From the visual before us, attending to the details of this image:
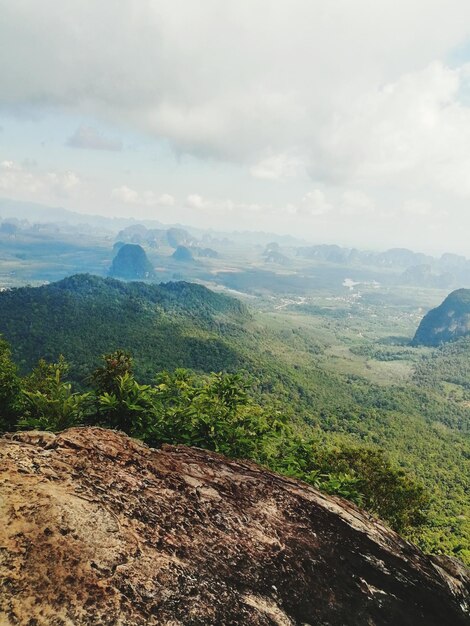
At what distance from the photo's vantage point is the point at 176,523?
6.41 meters

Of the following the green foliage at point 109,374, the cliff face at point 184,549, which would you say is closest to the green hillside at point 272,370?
the cliff face at point 184,549

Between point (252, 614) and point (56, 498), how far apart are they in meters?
3.35

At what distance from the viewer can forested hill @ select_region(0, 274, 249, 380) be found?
83125mm

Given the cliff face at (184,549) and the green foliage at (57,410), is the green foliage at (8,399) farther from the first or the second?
the cliff face at (184,549)

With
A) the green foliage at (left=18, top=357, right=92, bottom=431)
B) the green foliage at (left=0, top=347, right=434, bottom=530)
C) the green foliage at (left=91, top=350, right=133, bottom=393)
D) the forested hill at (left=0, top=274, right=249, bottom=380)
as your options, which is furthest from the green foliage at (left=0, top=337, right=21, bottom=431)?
the forested hill at (left=0, top=274, right=249, bottom=380)

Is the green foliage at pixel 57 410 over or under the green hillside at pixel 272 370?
over

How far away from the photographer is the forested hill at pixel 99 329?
83.1m

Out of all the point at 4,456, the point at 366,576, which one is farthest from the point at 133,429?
the point at 366,576

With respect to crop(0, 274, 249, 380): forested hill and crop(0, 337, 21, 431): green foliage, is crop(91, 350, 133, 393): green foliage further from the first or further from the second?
crop(0, 274, 249, 380): forested hill

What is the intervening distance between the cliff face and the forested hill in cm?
6809

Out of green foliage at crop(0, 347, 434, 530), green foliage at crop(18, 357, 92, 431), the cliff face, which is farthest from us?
green foliage at crop(0, 347, 434, 530)

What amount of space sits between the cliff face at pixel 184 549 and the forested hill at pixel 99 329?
223ft

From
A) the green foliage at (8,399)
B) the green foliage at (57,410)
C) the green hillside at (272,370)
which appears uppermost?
the green foliage at (57,410)

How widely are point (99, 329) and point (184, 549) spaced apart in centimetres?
9971
